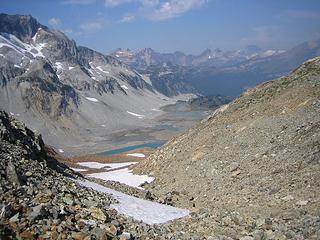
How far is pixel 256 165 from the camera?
97.5 ft

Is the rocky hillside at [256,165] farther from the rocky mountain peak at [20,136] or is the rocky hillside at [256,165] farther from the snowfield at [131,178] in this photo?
the rocky mountain peak at [20,136]

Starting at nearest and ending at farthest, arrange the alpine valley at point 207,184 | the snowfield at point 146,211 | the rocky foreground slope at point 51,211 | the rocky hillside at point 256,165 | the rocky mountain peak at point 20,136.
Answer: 1. the rocky foreground slope at point 51,211
2. the alpine valley at point 207,184
3. the rocky hillside at point 256,165
4. the snowfield at point 146,211
5. the rocky mountain peak at point 20,136

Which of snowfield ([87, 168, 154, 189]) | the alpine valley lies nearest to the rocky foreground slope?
the alpine valley

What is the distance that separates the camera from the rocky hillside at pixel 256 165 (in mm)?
19031

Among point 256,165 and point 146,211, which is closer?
point 146,211

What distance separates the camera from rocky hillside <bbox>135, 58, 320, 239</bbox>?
1903 cm

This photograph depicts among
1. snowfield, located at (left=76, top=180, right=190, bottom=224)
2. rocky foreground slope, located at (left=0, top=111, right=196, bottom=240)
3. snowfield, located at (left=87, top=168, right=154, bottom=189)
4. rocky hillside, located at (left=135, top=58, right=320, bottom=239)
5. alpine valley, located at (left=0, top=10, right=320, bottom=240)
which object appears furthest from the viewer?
snowfield, located at (left=87, top=168, right=154, bottom=189)

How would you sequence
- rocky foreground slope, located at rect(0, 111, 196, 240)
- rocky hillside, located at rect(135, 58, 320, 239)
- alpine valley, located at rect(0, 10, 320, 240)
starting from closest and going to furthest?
rocky foreground slope, located at rect(0, 111, 196, 240) < alpine valley, located at rect(0, 10, 320, 240) < rocky hillside, located at rect(135, 58, 320, 239)

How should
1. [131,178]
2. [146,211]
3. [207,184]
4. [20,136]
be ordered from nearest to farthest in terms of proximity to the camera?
[146,211] < [20,136] < [207,184] < [131,178]

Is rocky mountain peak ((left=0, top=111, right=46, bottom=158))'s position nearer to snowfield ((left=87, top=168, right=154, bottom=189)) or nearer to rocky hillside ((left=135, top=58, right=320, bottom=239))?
rocky hillside ((left=135, top=58, right=320, bottom=239))

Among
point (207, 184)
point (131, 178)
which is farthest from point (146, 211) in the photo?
point (131, 178)

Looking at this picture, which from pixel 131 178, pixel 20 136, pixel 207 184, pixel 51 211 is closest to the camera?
pixel 51 211

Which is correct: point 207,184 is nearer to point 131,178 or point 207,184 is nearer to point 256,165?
point 256,165

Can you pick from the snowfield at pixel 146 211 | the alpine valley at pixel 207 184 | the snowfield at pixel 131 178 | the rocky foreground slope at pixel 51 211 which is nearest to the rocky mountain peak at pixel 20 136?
the alpine valley at pixel 207 184
